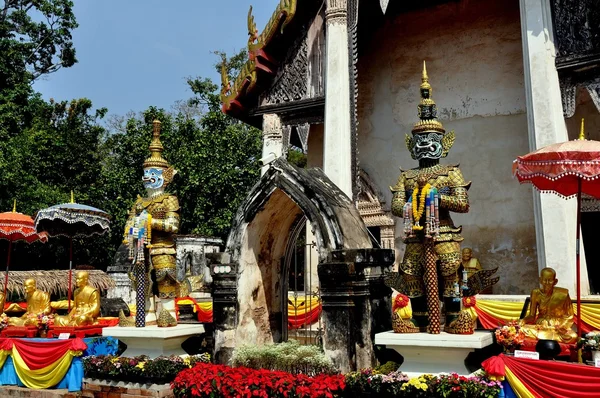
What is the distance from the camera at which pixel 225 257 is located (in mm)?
6770

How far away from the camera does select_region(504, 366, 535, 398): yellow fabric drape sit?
497cm

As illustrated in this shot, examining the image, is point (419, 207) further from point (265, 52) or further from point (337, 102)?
point (265, 52)

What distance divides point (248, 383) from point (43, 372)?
11.8 feet

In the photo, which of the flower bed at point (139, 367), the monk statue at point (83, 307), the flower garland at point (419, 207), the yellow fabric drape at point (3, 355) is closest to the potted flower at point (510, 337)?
the flower garland at point (419, 207)

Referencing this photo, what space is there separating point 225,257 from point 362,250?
1786 mm

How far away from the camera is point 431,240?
5.77 meters

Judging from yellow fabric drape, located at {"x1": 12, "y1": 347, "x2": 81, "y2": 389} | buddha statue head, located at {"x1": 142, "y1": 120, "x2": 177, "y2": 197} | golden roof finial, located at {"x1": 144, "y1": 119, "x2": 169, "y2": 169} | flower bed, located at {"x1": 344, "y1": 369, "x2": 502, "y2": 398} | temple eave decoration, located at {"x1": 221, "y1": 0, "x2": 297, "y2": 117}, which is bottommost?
yellow fabric drape, located at {"x1": 12, "y1": 347, "x2": 81, "y2": 389}

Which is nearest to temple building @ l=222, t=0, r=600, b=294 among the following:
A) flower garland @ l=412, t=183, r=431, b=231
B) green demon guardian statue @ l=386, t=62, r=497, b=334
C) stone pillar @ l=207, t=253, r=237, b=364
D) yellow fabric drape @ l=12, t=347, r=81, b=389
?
green demon guardian statue @ l=386, t=62, r=497, b=334

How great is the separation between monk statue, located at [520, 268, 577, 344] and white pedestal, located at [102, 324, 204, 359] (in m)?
4.12

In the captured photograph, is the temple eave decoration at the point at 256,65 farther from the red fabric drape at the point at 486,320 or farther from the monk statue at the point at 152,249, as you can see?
the red fabric drape at the point at 486,320

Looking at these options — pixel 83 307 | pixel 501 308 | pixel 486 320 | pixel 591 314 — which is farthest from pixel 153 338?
pixel 591 314

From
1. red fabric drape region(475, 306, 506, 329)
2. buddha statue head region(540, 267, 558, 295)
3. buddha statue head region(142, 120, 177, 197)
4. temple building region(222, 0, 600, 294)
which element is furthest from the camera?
temple building region(222, 0, 600, 294)

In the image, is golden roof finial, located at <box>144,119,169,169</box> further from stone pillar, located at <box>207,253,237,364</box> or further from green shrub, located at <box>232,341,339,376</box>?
green shrub, located at <box>232,341,339,376</box>

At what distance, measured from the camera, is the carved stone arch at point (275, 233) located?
6.16 meters
